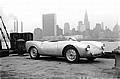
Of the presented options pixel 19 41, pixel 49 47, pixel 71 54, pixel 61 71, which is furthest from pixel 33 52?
pixel 61 71

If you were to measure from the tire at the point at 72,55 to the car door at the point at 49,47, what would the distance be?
68 cm

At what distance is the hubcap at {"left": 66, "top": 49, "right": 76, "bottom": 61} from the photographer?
7090mm

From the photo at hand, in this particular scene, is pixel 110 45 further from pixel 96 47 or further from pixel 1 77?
pixel 1 77

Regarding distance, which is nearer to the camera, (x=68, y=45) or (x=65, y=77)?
(x=65, y=77)

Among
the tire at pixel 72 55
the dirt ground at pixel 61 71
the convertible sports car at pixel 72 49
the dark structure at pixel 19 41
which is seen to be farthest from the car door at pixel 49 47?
the dark structure at pixel 19 41

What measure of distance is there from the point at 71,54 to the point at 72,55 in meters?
0.06

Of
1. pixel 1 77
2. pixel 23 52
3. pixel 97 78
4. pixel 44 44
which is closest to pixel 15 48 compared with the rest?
pixel 23 52

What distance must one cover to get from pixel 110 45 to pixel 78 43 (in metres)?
2.13

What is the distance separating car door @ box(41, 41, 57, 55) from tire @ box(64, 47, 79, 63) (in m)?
0.68

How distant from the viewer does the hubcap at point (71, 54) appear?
23.3 ft

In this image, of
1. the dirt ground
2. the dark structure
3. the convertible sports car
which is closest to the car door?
the convertible sports car

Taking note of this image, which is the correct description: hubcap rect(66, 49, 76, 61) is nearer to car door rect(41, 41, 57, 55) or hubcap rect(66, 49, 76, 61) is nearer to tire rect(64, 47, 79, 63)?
→ tire rect(64, 47, 79, 63)

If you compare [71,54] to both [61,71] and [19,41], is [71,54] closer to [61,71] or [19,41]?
[61,71]

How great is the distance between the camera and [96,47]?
23.4 ft
